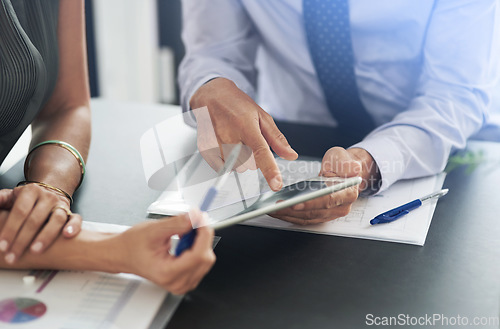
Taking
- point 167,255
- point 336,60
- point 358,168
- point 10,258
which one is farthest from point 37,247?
point 336,60

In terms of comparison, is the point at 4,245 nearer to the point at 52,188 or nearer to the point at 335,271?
the point at 52,188

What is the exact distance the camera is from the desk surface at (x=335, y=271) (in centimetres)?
61

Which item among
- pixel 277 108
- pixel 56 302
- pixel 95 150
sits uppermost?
pixel 56 302

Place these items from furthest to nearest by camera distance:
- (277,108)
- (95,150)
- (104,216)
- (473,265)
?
(277,108)
(95,150)
(104,216)
(473,265)

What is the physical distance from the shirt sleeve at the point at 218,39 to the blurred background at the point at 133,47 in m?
1.31

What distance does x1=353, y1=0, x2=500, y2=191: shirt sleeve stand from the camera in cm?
99

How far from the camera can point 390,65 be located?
1229 millimetres

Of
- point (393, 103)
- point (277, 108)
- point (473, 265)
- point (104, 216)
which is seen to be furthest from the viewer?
point (277, 108)

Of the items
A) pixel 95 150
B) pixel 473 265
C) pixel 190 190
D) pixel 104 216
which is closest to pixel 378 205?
pixel 473 265

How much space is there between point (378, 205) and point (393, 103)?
0.46 meters

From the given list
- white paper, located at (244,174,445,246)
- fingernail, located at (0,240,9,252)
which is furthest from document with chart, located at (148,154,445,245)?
fingernail, located at (0,240,9,252)

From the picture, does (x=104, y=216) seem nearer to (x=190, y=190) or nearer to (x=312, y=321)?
(x=190, y=190)

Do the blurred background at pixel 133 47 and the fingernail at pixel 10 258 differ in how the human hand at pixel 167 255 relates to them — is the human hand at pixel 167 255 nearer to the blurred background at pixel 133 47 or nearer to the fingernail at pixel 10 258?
the fingernail at pixel 10 258

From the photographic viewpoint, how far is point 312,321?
1.97 feet
